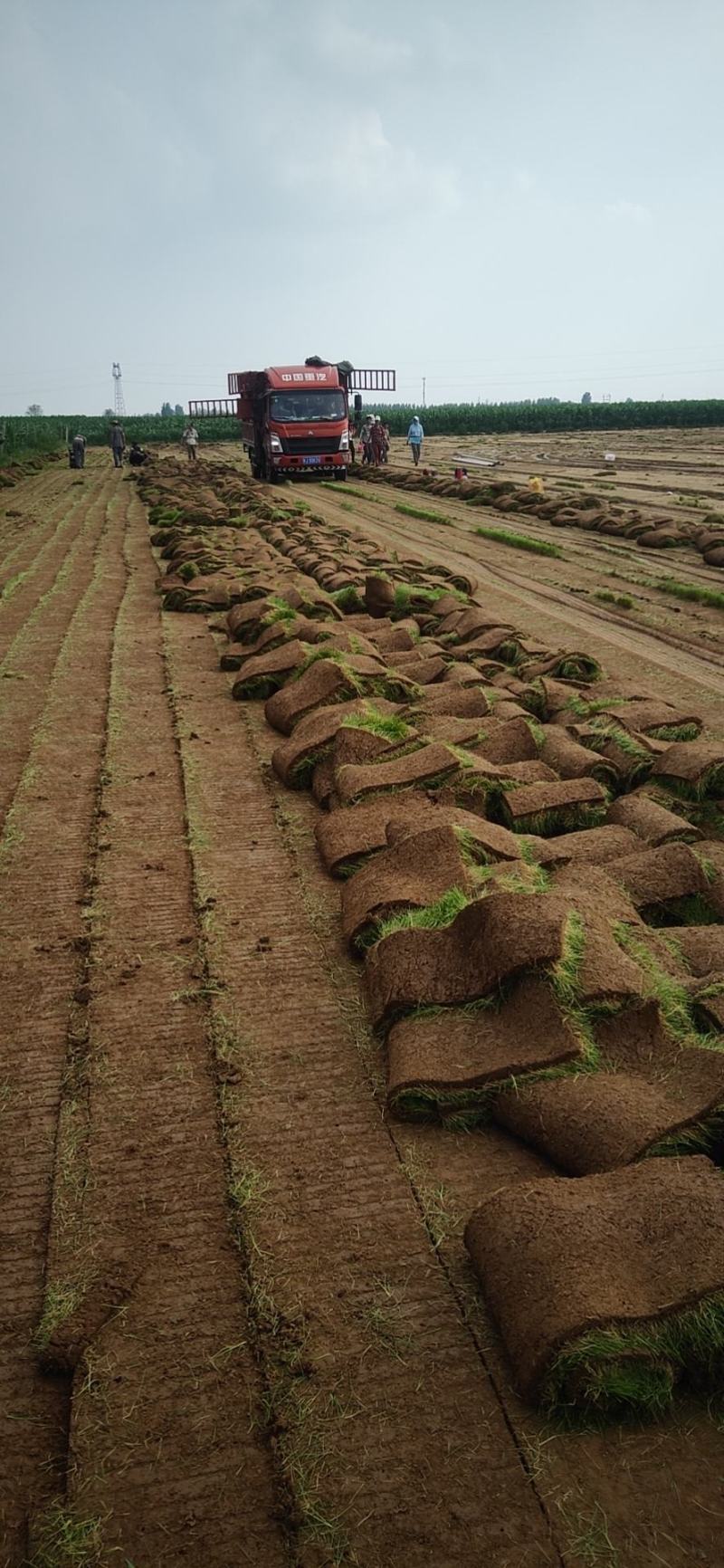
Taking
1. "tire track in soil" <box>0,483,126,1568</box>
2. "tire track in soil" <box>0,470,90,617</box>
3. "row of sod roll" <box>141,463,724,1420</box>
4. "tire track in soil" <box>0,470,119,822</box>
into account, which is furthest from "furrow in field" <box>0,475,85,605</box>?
"row of sod roll" <box>141,463,724,1420</box>

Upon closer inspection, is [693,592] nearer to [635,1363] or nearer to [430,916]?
[430,916]

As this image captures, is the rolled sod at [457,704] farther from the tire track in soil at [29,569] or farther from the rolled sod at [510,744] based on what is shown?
the tire track in soil at [29,569]

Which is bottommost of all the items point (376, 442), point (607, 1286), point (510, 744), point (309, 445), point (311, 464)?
point (607, 1286)

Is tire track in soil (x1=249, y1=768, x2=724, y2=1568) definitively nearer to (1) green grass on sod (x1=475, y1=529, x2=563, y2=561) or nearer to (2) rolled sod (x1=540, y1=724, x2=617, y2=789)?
(2) rolled sod (x1=540, y1=724, x2=617, y2=789)

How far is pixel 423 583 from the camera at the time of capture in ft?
33.5

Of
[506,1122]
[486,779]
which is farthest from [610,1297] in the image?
[486,779]

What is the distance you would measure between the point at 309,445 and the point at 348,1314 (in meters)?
25.2

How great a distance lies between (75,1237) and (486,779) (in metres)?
2.99

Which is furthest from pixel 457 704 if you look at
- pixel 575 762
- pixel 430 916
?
pixel 430 916

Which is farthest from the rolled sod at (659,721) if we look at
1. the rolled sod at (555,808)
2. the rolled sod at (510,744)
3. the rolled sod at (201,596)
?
the rolled sod at (201,596)

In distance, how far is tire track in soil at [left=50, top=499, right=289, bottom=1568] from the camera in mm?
1901

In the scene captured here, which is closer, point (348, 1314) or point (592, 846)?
point (348, 1314)

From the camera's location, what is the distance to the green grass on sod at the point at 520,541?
1421 centimetres

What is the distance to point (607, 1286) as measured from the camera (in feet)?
6.84
